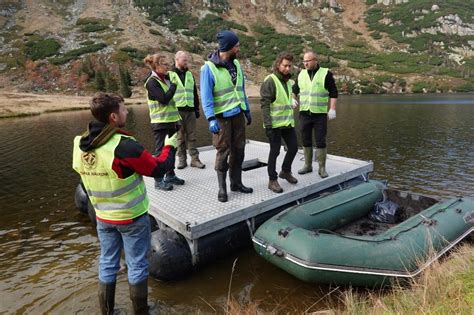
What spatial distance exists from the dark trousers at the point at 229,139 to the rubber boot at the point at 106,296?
247cm

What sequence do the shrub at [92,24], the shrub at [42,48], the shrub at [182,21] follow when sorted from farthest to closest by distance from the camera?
A: the shrub at [182,21]
the shrub at [92,24]
the shrub at [42,48]

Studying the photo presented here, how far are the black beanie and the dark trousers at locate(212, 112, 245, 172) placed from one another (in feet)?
3.37

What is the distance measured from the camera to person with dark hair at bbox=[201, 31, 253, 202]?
519cm

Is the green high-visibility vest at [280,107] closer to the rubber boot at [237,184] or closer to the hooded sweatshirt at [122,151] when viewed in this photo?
the rubber boot at [237,184]

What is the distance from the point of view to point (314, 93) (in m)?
6.58

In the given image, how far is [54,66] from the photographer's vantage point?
51.4m

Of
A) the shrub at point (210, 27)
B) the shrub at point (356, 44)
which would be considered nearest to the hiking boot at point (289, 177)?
the shrub at point (210, 27)

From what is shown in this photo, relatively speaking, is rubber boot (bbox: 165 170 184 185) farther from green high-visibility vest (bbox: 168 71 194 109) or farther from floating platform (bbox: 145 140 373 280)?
green high-visibility vest (bbox: 168 71 194 109)

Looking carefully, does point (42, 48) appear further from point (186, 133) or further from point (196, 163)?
point (186, 133)

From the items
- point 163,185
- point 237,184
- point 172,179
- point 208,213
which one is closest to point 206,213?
point 208,213

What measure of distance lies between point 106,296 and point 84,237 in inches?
116

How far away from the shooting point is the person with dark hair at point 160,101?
18.7ft

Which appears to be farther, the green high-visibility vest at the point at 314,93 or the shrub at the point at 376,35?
the shrub at the point at 376,35

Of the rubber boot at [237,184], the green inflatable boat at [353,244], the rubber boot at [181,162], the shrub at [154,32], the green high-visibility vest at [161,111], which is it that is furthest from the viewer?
the shrub at [154,32]
